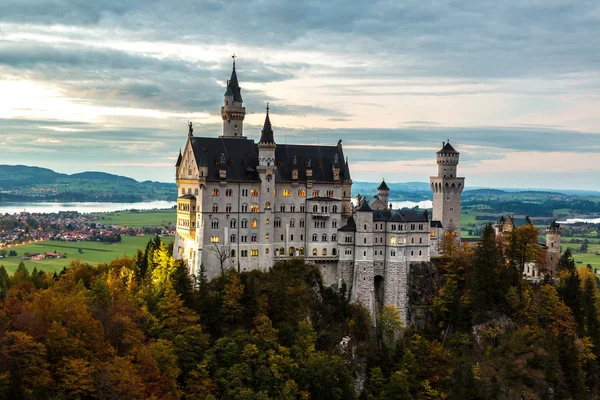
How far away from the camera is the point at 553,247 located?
11650cm

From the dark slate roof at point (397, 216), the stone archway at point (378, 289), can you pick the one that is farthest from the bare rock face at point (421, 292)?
the dark slate roof at point (397, 216)

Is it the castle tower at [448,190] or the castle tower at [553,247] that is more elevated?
the castle tower at [448,190]

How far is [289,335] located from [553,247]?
49.0 meters

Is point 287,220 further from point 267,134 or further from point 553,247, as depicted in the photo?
point 553,247

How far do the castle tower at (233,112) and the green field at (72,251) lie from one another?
55.9m

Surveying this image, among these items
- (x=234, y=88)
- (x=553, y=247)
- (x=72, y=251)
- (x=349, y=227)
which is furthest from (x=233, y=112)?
(x=72, y=251)

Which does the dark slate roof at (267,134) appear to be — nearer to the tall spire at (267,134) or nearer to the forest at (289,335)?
the tall spire at (267,134)

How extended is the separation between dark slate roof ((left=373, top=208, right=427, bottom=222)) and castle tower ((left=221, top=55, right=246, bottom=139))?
24.2 meters

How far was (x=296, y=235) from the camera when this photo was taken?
346ft

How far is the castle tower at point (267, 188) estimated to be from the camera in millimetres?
102375

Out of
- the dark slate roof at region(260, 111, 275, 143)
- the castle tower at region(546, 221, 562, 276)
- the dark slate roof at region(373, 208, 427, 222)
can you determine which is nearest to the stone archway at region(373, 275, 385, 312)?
the dark slate roof at region(373, 208, 427, 222)

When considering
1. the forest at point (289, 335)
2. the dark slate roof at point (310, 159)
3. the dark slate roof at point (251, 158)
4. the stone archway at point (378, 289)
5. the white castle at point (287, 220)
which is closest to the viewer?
the forest at point (289, 335)

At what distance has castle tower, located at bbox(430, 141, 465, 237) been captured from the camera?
120m

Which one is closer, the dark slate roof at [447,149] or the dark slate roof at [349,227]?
the dark slate roof at [349,227]
